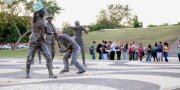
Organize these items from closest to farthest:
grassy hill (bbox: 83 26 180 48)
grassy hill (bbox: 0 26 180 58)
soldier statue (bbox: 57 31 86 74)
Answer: soldier statue (bbox: 57 31 86 74) < grassy hill (bbox: 0 26 180 58) < grassy hill (bbox: 83 26 180 48)

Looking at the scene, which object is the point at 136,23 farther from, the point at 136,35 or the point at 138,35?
the point at 138,35

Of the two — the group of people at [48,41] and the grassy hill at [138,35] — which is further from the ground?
the group of people at [48,41]

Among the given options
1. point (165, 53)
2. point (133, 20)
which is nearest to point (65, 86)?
point (165, 53)

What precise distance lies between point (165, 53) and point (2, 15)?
53.4 metres

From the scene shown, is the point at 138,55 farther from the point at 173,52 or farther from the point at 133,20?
the point at 133,20

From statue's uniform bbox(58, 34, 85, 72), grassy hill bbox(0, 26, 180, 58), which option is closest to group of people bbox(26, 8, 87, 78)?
statue's uniform bbox(58, 34, 85, 72)

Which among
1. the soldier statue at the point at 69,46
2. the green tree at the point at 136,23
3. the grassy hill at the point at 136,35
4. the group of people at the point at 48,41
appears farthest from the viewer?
the green tree at the point at 136,23

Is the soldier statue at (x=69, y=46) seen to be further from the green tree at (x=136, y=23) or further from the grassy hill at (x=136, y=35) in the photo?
the green tree at (x=136, y=23)

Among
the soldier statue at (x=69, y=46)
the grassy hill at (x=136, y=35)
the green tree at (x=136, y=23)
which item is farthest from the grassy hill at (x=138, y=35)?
the soldier statue at (x=69, y=46)

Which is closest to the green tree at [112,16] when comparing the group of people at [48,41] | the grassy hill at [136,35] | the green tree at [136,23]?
the green tree at [136,23]

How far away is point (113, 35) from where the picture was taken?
6750cm

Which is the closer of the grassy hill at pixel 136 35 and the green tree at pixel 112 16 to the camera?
the grassy hill at pixel 136 35

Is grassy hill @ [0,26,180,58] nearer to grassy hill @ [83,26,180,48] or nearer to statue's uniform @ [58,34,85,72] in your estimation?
grassy hill @ [83,26,180,48]

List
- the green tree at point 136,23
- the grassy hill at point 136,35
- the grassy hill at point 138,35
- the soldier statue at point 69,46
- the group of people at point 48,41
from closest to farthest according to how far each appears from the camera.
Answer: the group of people at point 48,41, the soldier statue at point 69,46, the grassy hill at point 136,35, the grassy hill at point 138,35, the green tree at point 136,23
